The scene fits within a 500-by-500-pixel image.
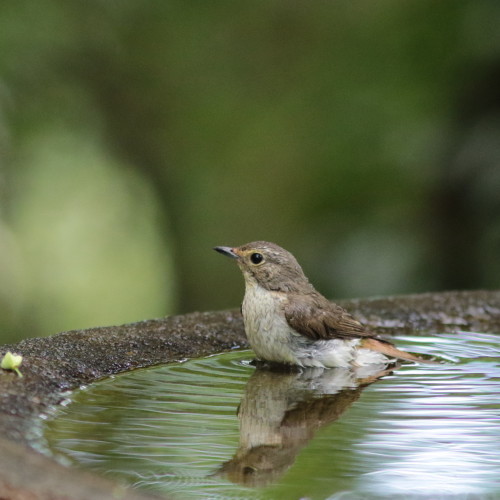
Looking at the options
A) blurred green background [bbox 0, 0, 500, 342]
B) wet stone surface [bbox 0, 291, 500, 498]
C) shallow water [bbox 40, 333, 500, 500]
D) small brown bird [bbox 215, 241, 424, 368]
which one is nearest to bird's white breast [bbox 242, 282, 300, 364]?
small brown bird [bbox 215, 241, 424, 368]

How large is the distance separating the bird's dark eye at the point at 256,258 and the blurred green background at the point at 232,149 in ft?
10.0

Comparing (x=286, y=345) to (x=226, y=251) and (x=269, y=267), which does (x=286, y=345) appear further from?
(x=226, y=251)

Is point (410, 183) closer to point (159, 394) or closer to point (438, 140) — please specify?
point (438, 140)

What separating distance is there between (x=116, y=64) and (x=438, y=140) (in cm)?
318

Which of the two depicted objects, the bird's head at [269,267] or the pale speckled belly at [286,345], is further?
the bird's head at [269,267]

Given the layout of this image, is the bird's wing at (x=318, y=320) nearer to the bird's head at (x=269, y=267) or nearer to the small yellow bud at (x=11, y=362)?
the bird's head at (x=269, y=267)

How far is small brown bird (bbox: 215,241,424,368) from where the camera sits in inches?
156

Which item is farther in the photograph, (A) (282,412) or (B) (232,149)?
(B) (232,149)

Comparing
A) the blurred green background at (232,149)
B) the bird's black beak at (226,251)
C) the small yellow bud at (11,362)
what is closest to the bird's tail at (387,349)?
the bird's black beak at (226,251)

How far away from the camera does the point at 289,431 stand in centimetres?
279

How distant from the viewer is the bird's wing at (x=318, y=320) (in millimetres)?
3990

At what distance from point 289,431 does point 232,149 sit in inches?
233

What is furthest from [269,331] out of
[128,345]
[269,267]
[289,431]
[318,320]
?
[289,431]

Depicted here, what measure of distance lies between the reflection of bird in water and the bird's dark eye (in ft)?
2.10
